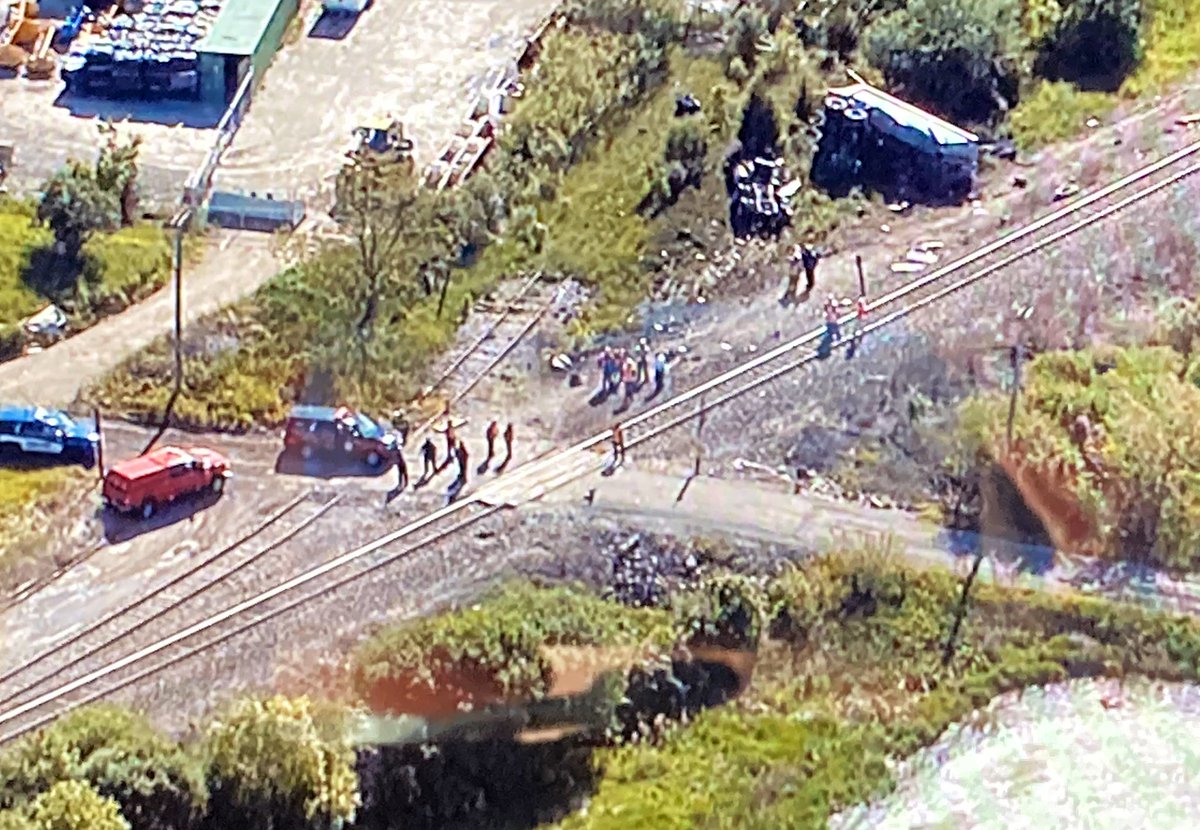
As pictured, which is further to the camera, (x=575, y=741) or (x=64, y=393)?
(x=64, y=393)

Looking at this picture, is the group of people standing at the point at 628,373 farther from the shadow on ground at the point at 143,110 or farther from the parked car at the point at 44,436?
the shadow on ground at the point at 143,110

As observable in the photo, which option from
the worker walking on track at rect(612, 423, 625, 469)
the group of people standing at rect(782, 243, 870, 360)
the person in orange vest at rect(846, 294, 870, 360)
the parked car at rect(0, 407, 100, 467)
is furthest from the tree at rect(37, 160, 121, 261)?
the person in orange vest at rect(846, 294, 870, 360)

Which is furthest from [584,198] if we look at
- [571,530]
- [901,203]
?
[571,530]

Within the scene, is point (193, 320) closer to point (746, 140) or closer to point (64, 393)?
point (64, 393)

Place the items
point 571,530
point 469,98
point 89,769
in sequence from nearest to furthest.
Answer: point 89,769, point 571,530, point 469,98

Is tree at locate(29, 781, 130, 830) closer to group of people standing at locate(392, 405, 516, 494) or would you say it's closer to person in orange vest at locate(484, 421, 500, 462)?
group of people standing at locate(392, 405, 516, 494)

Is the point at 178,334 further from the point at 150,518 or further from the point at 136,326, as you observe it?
the point at 150,518

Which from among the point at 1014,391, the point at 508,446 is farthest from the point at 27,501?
the point at 1014,391
